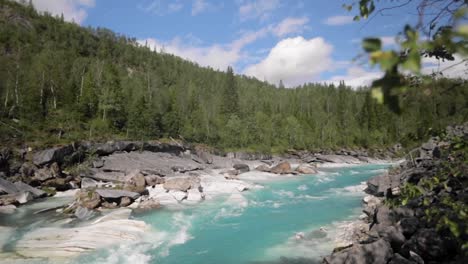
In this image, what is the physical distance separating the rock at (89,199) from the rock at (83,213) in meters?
0.85

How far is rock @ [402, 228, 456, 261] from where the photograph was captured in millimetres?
8039

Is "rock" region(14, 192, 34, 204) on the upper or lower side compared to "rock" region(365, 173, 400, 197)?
lower

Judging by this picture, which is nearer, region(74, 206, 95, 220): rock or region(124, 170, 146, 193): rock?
region(74, 206, 95, 220): rock

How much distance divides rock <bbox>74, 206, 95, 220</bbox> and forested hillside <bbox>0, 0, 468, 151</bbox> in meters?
17.6

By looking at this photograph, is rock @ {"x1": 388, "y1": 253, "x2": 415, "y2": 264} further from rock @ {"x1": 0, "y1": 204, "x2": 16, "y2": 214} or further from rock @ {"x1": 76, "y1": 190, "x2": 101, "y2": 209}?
rock @ {"x1": 0, "y1": 204, "x2": 16, "y2": 214}

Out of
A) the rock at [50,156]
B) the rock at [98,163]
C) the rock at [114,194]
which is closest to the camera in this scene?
the rock at [114,194]

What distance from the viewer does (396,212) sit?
11.7 metres

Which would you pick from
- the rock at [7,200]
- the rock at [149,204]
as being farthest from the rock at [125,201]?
the rock at [7,200]

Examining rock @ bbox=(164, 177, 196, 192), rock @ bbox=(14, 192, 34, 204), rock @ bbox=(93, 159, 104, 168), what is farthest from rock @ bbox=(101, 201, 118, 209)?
rock @ bbox=(93, 159, 104, 168)

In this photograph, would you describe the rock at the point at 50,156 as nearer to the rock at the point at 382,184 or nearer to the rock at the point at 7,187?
the rock at the point at 7,187

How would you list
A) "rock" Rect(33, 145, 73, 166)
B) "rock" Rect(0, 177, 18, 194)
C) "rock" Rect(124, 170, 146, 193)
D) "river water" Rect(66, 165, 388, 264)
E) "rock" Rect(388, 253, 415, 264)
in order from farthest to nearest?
"rock" Rect(33, 145, 73, 166)
"rock" Rect(124, 170, 146, 193)
"rock" Rect(0, 177, 18, 194)
"river water" Rect(66, 165, 388, 264)
"rock" Rect(388, 253, 415, 264)

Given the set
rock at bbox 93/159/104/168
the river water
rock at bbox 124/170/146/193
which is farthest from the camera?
rock at bbox 93/159/104/168

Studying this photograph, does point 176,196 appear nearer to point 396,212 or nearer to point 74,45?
point 396,212

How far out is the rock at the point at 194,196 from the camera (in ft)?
82.8
